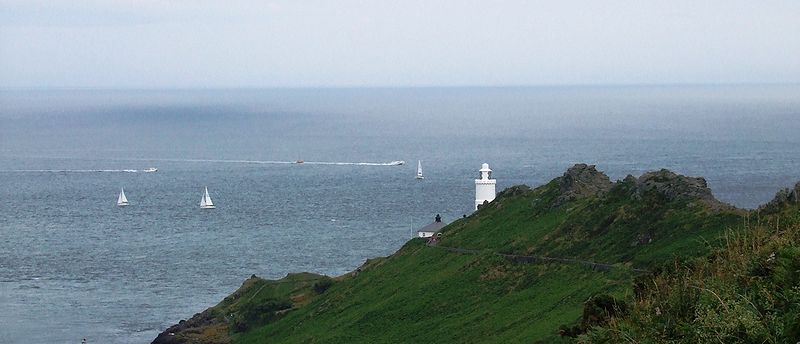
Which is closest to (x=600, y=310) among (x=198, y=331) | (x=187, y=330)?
(x=198, y=331)

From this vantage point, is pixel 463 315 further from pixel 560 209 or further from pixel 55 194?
pixel 55 194

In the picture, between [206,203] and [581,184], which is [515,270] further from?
[206,203]

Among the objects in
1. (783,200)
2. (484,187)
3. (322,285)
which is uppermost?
(783,200)

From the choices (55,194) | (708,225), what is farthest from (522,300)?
Result: (55,194)

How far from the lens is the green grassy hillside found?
36219 millimetres

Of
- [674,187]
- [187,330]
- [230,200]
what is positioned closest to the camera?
[674,187]

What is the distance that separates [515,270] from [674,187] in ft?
20.2

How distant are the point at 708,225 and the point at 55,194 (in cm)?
9332

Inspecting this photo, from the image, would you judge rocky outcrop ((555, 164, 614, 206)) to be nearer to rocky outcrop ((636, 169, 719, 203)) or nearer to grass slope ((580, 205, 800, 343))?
rocky outcrop ((636, 169, 719, 203))

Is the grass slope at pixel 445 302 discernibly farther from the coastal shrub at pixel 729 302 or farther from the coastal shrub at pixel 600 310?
the coastal shrub at pixel 729 302

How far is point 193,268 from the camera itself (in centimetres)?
7638

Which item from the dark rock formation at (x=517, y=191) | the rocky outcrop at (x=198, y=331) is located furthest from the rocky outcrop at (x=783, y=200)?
the rocky outcrop at (x=198, y=331)

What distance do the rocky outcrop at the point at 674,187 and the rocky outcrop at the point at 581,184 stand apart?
14.0ft

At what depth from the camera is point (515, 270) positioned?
139 feet
